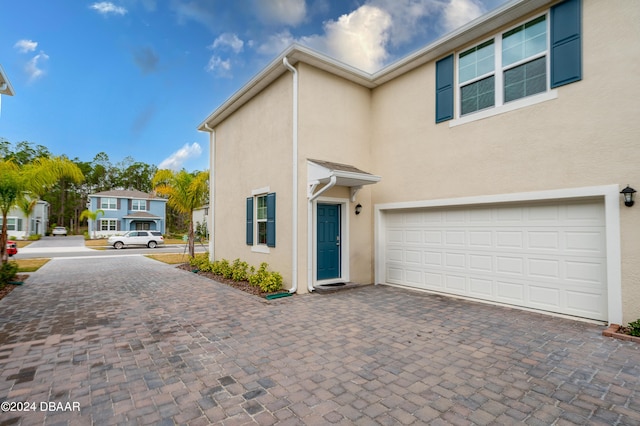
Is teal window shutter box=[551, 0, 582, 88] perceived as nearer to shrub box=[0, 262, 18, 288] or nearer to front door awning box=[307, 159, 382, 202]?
front door awning box=[307, 159, 382, 202]

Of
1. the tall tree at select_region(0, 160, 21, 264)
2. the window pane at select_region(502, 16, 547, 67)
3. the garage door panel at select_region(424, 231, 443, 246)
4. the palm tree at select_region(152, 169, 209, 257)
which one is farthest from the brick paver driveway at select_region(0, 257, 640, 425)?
the palm tree at select_region(152, 169, 209, 257)

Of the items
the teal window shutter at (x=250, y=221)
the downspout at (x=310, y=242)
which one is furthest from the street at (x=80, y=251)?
the downspout at (x=310, y=242)

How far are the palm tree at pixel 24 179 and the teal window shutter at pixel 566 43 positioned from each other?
13.6 meters

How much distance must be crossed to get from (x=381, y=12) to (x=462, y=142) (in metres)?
5.88

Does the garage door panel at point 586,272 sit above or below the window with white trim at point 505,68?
below

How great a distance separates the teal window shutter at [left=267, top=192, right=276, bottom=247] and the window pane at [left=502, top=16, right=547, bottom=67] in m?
6.07

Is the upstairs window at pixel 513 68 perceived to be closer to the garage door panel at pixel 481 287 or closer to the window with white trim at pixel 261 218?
the garage door panel at pixel 481 287

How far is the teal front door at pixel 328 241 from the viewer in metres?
7.65

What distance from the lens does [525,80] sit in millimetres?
5754

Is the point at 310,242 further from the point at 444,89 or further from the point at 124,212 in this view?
the point at 124,212

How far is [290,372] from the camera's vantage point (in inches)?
130

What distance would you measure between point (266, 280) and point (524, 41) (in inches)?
297

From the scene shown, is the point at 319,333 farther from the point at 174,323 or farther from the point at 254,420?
the point at 174,323

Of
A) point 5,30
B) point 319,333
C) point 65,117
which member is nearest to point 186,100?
A: point 5,30
